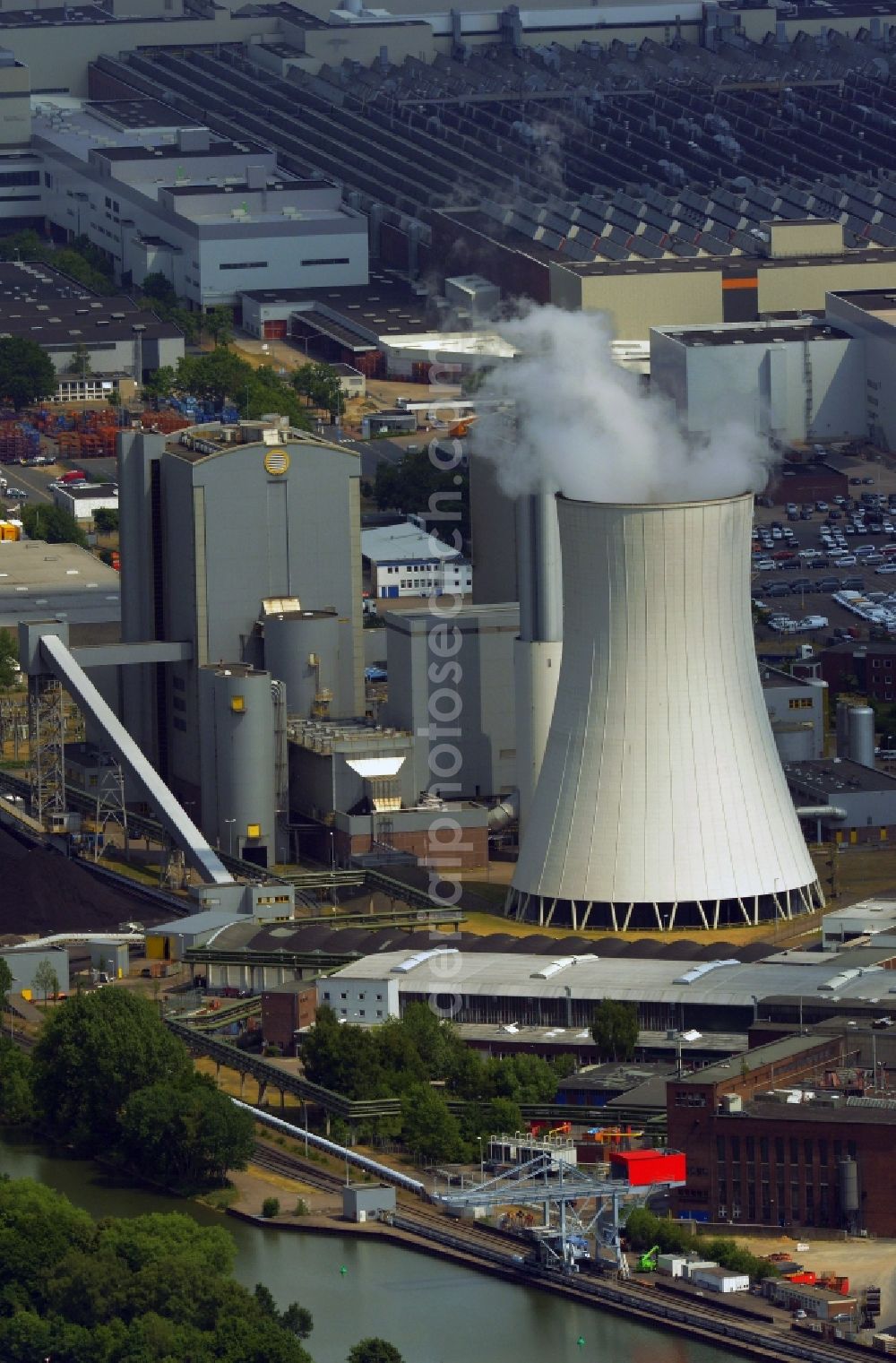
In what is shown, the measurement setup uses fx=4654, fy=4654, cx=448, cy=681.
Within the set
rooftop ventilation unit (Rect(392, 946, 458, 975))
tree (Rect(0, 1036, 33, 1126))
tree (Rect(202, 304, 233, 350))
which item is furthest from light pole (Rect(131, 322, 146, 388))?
tree (Rect(0, 1036, 33, 1126))

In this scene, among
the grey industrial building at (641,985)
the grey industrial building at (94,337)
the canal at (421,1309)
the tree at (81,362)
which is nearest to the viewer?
the canal at (421,1309)

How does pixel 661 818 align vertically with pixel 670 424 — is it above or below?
below

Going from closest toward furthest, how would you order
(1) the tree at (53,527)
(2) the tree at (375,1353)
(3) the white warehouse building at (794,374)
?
(2) the tree at (375,1353)
(1) the tree at (53,527)
(3) the white warehouse building at (794,374)

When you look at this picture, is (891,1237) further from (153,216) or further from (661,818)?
(153,216)

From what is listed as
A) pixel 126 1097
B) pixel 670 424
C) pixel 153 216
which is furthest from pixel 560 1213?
pixel 153 216

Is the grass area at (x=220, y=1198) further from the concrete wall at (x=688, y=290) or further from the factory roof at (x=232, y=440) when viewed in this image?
the concrete wall at (x=688, y=290)

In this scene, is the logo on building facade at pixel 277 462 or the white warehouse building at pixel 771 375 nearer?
the logo on building facade at pixel 277 462

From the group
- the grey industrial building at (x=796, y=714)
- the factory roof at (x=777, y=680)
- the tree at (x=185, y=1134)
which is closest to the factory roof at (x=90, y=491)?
the factory roof at (x=777, y=680)
